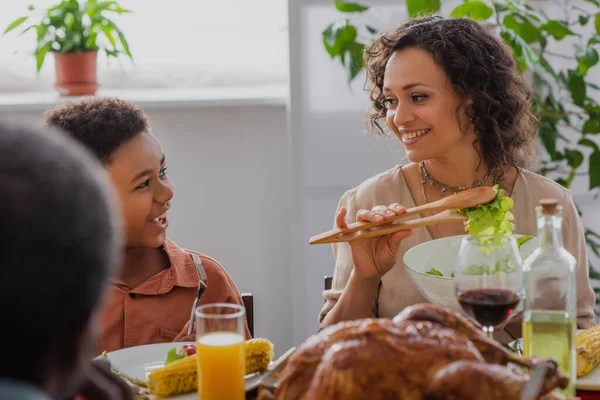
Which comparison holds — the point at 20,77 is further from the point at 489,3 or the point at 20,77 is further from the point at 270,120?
the point at 489,3

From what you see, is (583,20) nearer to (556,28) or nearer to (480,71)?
(556,28)

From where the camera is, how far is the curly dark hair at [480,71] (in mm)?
2021

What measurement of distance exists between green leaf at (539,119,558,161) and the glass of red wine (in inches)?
70.1

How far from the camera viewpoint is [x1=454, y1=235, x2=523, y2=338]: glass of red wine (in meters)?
1.14

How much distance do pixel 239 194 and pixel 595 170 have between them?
1299 millimetres

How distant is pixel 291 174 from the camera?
3.01m

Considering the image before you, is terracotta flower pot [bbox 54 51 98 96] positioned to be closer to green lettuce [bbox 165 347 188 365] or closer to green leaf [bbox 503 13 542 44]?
green leaf [bbox 503 13 542 44]

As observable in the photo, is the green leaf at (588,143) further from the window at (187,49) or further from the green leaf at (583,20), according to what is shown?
the window at (187,49)

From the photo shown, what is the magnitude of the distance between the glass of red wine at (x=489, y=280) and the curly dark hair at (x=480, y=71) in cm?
92

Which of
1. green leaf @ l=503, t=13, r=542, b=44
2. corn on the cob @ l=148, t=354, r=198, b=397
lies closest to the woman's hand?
corn on the cob @ l=148, t=354, r=198, b=397

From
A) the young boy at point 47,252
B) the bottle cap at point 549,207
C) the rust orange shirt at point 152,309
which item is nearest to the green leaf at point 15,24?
the rust orange shirt at point 152,309

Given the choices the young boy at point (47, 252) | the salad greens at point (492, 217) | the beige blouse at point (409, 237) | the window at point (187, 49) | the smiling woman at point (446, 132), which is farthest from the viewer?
the window at point (187, 49)

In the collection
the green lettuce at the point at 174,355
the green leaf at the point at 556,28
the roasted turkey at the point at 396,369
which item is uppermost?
the green leaf at the point at 556,28

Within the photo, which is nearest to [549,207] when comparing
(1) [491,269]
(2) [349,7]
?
(1) [491,269]
